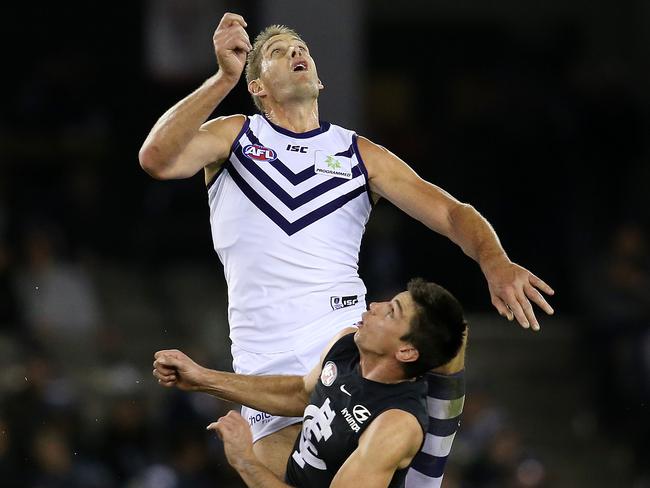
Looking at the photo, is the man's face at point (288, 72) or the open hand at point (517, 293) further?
the man's face at point (288, 72)

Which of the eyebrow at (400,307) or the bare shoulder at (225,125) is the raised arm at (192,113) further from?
the eyebrow at (400,307)

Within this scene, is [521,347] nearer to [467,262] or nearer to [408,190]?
[467,262]

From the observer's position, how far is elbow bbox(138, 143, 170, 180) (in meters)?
5.23

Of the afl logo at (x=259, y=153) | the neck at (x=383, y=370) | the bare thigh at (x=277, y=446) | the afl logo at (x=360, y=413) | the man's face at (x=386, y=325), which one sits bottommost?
the bare thigh at (x=277, y=446)

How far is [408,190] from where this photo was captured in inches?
221

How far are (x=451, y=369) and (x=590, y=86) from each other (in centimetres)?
1020

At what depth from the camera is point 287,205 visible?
216 inches

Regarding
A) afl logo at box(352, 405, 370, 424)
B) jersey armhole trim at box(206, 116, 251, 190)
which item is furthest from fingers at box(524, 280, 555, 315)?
jersey armhole trim at box(206, 116, 251, 190)

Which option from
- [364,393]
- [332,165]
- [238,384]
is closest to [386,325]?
[364,393]

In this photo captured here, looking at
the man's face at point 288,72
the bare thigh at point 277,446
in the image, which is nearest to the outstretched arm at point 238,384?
the bare thigh at point 277,446

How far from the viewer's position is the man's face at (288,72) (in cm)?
562

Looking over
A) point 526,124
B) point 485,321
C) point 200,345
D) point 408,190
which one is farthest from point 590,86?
point 408,190

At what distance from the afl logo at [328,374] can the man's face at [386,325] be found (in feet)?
0.52

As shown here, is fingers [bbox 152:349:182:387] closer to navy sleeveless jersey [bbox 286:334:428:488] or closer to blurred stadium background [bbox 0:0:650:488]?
navy sleeveless jersey [bbox 286:334:428:488]
